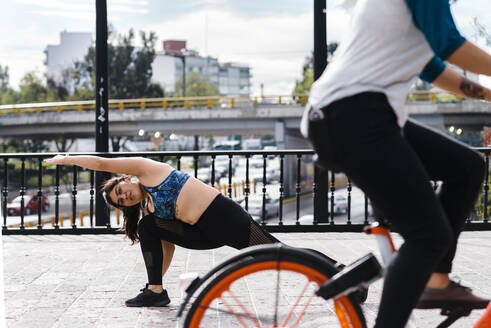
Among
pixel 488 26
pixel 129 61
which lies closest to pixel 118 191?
pixel 488 26

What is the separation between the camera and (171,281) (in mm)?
4898

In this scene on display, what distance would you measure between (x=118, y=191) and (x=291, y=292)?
72.7 inches

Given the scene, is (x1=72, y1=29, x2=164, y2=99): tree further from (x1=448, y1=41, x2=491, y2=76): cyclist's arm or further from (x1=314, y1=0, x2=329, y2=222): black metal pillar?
(x1=448, y1=41, x2=491, y2=76): cyclist's arm

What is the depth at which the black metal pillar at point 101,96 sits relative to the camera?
8.49m

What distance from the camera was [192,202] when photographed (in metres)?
3.93

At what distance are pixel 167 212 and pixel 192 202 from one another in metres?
0.19

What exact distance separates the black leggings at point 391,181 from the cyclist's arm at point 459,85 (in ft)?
1.36

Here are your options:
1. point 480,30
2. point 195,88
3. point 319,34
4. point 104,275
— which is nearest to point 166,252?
point 104,275

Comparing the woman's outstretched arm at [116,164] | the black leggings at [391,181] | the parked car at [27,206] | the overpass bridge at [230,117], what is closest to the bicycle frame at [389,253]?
the black leggings at [391,181]

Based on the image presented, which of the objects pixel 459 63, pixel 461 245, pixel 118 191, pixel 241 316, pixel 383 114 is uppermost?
pixel 459 63

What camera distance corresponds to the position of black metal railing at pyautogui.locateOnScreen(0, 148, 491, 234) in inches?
303

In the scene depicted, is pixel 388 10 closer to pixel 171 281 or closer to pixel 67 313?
pixel 67 313

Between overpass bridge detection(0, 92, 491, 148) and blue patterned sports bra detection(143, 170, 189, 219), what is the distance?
1406 inches

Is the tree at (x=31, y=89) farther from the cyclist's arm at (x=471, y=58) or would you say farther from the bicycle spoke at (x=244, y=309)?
the cyclist's arm at (x=471, y=58)
